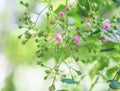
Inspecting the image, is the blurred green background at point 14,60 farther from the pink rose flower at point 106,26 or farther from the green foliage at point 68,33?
the pink rose flower at point 106,26

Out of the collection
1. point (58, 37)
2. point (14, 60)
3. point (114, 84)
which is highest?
point (14, 60)

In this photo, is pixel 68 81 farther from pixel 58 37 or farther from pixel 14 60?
pixel 14 60

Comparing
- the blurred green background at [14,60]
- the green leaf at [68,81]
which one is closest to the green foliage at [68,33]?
the green leaf at [68,81]

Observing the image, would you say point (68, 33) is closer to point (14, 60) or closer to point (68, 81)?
point (68, 81)

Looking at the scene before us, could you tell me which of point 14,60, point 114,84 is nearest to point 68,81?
point 114,84

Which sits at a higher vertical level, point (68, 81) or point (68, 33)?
point (68, 33)

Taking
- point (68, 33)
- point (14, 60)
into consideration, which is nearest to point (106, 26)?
point (68, 33)

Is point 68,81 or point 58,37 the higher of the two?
point 58,37

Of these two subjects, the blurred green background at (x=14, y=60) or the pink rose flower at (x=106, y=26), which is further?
the blurred green background at (x=14, y=60)

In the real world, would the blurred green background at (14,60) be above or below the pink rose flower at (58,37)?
above

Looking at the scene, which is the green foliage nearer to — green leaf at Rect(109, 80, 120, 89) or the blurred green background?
Answer: green leaf at Rect(109, 80, 120, 89)

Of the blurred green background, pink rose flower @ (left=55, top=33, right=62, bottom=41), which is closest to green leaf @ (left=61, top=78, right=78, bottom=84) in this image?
pink rose flower @ (left=55, top=33, right=62, bottom=41)

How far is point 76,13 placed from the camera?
1.01 metres

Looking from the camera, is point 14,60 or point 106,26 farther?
point 14,60
